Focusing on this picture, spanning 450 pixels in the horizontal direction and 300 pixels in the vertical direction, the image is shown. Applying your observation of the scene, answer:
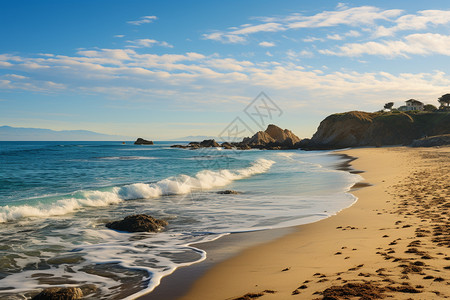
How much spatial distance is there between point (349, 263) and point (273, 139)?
11663 cm

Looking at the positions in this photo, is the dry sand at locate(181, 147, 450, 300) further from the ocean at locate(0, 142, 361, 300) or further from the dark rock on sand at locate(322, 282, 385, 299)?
the ocean at locate(0, 142, 361, 300)

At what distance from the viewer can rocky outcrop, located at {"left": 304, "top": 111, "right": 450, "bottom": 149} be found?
247 feet

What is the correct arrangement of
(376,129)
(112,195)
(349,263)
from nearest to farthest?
(349,263) → (112,195) → (376,129)

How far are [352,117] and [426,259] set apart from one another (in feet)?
290

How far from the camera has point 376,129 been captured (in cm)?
7969

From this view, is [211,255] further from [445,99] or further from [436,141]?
[445,99]

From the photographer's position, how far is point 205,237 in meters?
8.53

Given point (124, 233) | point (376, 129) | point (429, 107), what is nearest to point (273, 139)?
point (376, 129)

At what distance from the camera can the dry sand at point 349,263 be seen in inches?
169

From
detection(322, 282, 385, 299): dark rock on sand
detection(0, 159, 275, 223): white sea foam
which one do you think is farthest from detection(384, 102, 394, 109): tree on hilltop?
detection(322, 282, 385, 299): dark rock on sand

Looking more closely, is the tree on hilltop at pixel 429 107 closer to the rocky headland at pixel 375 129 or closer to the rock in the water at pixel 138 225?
the rocky headland at pixel 375 129

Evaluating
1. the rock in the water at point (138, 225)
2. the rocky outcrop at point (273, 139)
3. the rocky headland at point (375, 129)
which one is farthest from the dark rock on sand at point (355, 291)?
the rocky outcrop at point (273, 139)

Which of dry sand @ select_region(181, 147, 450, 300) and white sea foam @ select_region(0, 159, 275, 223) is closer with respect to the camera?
dry sand @ select_region(181, 147, 450, 300)

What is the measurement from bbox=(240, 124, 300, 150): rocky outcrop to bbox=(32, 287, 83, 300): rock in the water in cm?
9537
